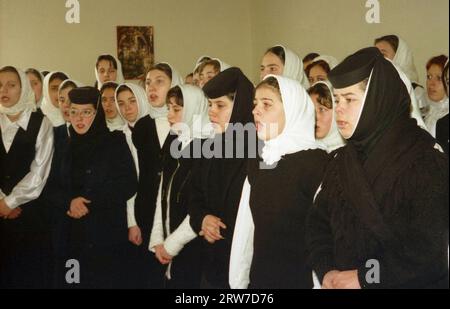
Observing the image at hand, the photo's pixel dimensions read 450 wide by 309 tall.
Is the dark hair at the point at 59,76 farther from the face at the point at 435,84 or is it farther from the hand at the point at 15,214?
the face at the point at 435,84

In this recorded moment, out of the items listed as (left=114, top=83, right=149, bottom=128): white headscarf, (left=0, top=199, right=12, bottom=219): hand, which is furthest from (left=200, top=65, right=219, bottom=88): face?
(left=0, top=199, right=12, bottom=219): hand

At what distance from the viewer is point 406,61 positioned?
2383 millimetres

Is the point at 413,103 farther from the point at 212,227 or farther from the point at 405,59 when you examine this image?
the point at 212,227

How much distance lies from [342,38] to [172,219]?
1181 mm

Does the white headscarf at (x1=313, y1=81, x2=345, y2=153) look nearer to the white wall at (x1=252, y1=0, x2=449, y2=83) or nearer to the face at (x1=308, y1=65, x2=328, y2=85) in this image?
the face at (x1=308, y1=65, x2=328, y2=85)

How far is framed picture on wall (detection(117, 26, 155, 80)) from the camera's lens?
299 centimetres

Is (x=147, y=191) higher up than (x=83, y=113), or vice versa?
(x=83, y=113)

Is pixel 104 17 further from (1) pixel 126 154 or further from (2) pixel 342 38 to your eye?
(2) pixel 342 38

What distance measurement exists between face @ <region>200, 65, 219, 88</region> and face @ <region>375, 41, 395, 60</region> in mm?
809

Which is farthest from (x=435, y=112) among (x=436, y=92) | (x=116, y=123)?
(x=116, y=123)

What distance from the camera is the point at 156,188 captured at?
294 centimetres

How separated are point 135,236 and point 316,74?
1.23 meters

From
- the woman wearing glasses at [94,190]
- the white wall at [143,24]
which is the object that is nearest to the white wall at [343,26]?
the white wall at [143,24]
